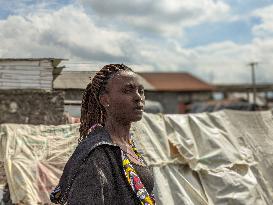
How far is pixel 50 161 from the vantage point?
4.76 meters

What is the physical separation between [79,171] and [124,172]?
7.7 inches

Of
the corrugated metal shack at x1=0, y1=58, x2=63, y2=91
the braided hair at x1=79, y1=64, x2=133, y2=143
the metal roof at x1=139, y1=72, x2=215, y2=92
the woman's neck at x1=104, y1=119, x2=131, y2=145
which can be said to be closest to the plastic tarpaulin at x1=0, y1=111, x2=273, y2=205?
the corrugated metal shack at x1=0, y1=58, x2=63, y2=91

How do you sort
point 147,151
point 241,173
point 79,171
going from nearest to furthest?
point 79,171
point 147,151
point 241,173

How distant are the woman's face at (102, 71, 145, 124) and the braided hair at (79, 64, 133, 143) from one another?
31 mm

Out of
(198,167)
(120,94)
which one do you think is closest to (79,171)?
(120,94)

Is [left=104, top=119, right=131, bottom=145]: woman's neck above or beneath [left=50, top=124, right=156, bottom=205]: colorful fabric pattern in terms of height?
above

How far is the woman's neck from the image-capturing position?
1.90 m


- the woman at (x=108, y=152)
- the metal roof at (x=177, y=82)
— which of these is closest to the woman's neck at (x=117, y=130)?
the woman at (x=108, y=152)

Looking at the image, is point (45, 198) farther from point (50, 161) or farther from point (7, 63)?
point (7, 63)

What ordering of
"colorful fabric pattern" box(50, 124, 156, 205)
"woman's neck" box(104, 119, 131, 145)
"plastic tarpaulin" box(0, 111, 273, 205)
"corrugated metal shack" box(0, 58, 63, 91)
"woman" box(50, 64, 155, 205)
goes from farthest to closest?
"corrugated metal shack" box(0, 58, 63, 91) → "plastic tarpaulin" box(0, 111, 273, 205) → "woman's neck" box(104, 119, 131, 145) → "colorful fabric pattern" box(50, 124, 156, 205) → "woman" box(50, 64, 155, 205)

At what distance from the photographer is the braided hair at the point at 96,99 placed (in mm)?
1949

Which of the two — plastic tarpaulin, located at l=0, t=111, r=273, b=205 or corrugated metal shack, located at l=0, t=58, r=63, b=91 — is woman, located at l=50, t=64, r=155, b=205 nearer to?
plastic tarpaulin, located at l=0, t=111, r=273, b=205

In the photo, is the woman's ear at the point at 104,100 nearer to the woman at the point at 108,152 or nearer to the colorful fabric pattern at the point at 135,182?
the woman at the point at 108,152

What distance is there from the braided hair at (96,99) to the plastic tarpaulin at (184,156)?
262cm
